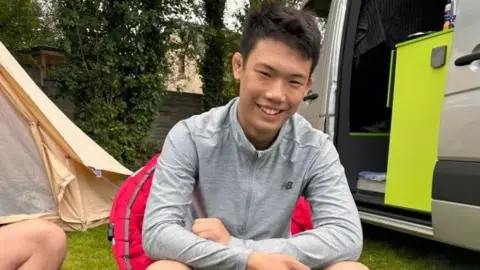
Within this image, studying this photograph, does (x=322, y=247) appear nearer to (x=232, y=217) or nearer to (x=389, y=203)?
(x=232, y=217)

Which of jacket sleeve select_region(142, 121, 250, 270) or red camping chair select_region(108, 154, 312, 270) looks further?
red camping chair select_region(108, 154, 312, 270)

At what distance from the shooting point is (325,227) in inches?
57.3

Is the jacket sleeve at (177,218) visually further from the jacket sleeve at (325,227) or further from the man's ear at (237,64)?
the man's ear at (237,64)

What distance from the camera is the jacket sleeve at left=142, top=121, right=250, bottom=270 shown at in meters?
1.31

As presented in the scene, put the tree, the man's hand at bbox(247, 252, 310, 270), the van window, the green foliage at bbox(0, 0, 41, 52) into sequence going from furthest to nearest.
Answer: the tree, the green foliage at bbox(0, 0, 41, 52), the van window, the man's hand at bbox(247, 252, 310, 270)

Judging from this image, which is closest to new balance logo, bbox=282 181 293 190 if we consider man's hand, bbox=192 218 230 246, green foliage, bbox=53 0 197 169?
man's hand, bbox=192 218 230 246

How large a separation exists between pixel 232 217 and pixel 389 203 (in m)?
1.67

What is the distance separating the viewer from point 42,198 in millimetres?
4062

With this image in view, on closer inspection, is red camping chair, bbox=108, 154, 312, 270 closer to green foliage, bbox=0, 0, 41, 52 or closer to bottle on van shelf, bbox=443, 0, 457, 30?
bottle on van shelf, bbox=443, 0, 457, 30

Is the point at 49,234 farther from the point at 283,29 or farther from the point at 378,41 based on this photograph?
the point at 378,41

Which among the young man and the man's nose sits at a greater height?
the man's nose

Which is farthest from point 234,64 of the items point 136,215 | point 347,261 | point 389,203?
point 389,203

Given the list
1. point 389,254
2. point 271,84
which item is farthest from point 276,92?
point 389,254

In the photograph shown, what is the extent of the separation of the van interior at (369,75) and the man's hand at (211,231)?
2078mm
